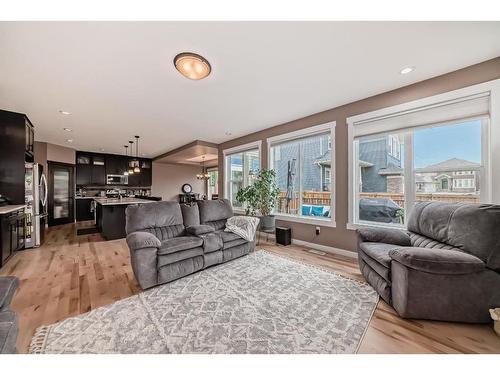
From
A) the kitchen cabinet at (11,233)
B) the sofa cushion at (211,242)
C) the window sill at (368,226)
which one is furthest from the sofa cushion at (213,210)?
the kitchen cabinet at (11,233)

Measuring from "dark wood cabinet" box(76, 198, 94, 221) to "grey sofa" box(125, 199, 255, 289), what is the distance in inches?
237

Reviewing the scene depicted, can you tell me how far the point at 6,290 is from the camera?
1.18 meters

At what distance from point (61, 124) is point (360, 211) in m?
6.33

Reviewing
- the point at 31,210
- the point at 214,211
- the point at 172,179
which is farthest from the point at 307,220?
the point at 172,179

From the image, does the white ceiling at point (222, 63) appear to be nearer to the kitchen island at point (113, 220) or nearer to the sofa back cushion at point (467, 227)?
the sofa back cushion at point (467, 227)

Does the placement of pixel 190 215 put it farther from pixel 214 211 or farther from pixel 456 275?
pixel 456 275

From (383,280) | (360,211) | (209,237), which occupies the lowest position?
(383,280)

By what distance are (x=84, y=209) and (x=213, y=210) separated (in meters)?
6.37

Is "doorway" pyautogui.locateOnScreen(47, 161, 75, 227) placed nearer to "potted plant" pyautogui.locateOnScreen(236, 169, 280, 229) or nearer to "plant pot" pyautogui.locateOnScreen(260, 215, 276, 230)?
"potted plant" pyautogui.locateOnScreen(236, 169, 280, 229)

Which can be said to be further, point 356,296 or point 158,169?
point 158,169

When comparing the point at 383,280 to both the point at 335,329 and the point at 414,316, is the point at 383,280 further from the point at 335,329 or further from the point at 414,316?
the point at 335,329
